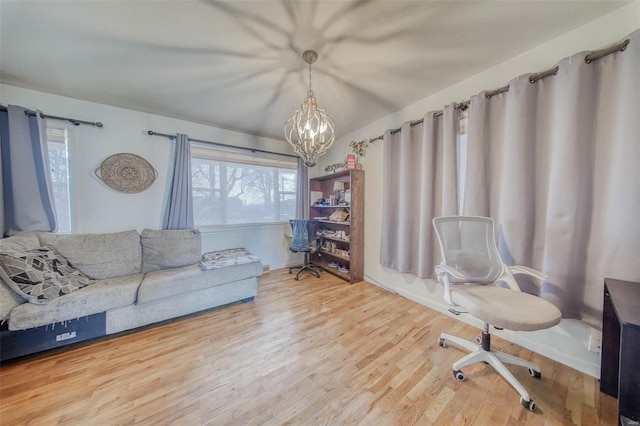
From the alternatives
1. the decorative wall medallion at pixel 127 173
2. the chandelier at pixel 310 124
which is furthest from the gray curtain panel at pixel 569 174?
the decorative wall medallion at pixel 127 173

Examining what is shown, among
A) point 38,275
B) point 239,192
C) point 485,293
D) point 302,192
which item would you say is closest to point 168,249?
point 38,275

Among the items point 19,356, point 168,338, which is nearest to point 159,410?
point 168,338

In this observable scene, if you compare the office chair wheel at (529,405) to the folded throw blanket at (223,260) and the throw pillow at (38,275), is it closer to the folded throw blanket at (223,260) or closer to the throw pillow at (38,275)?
the folded throw blanket at (223,260)

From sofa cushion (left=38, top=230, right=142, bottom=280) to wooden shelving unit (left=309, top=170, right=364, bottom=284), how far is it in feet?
7.58

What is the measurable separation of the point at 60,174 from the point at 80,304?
5.44 ft

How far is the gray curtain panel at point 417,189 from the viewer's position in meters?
Answer: 2.04

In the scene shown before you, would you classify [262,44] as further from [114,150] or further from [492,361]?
[492,361]

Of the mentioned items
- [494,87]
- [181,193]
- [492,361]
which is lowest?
[492,361]

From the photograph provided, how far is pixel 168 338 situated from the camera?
186 centimetres

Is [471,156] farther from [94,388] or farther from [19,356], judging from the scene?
[19,356]

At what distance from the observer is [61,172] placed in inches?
91.4

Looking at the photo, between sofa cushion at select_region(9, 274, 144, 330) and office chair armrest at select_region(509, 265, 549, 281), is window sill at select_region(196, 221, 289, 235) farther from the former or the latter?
office chair armrest at select_region(509, 265, 549, 281)

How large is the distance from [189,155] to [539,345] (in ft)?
13.8

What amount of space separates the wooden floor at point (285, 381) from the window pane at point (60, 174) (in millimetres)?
1501
